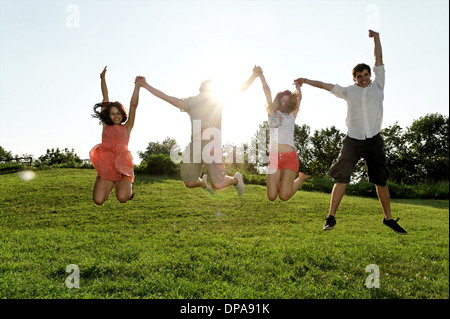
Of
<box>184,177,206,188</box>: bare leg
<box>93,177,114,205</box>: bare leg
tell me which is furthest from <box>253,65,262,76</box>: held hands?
<box>93,177,114,205</box>: bare leg

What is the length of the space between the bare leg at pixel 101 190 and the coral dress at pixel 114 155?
3.4 inches

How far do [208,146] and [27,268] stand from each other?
404 inches

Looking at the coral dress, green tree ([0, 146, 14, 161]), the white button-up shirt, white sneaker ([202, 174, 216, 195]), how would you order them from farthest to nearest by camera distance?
green tree ([0, 146, 14, 161]) → white sneaker ([202, 174, 216, 195]) → the coral dress → the white button-up shirt

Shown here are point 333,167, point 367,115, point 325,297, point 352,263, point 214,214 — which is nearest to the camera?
point 367,115

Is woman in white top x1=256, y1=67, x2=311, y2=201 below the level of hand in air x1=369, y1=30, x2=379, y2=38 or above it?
below

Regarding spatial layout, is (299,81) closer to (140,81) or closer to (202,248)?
(140,81)

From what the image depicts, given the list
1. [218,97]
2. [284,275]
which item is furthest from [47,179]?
[218,97]

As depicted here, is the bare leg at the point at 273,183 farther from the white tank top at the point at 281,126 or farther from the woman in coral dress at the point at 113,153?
the woman in coral dress at the point at 113,153

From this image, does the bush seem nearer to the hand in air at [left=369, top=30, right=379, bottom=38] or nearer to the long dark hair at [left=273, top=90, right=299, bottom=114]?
the long dark hair at [left=273, top=90, right=299, bottom=114]

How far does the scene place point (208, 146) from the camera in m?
6.12

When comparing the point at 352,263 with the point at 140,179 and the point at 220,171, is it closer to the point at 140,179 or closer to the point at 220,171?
the point at 220,171

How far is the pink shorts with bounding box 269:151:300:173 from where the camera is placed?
6.32 metres

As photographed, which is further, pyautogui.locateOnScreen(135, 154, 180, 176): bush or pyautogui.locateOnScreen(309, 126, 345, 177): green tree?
pyautogui.locateOnScreen(135, 154, 180, 176): bush

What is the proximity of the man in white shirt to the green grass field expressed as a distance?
2.83 metres
